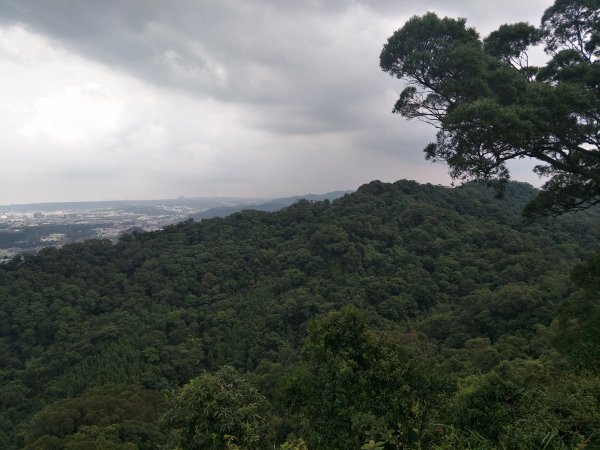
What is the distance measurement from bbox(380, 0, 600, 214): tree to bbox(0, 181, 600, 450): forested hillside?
2.00 meters

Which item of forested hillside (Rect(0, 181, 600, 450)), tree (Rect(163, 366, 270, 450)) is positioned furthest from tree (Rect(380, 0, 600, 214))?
tree (Rect(163, 366, 270, 450))

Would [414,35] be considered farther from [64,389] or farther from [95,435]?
[64,389]

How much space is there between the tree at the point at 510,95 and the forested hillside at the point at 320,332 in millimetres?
2004

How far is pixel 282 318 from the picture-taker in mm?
27781

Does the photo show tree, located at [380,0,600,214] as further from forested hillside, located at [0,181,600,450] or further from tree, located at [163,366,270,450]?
tree, located at [163,366,270,450]

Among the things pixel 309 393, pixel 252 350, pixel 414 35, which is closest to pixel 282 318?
pixel 252 350

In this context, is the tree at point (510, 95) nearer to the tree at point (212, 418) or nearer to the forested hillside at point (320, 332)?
the forested hillside at point (320, 332)

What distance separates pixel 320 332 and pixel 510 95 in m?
5.59

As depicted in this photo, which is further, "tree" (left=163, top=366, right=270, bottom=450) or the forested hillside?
the forested hillside

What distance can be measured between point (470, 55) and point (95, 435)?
53.7 feet

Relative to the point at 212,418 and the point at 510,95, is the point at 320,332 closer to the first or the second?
the point at 212,418

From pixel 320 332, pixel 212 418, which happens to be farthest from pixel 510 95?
pixel 212 418

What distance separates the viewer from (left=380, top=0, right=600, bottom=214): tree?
19.9 feet

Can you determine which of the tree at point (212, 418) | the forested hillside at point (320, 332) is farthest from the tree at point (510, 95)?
the tree at point (212, 418)
